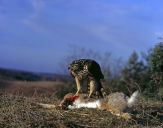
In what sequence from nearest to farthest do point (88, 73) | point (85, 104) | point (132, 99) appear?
point (132, 99) < point (85, 104) < point (88, 73)

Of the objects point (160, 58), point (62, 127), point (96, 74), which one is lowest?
point (62, 127)

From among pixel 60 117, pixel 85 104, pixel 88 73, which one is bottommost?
pixel 60 117

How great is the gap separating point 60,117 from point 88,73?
1.55 metres

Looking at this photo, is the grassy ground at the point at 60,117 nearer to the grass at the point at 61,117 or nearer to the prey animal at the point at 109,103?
the grass at the point at 61,117

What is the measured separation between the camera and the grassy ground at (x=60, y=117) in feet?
27.8

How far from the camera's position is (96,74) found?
10.3m

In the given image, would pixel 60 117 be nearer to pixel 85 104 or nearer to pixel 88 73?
pixel 85 104

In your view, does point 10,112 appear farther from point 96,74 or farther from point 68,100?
point 96,74

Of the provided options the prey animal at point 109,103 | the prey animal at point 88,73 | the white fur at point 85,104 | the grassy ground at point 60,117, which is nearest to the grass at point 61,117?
the grassy ground at point 60,117

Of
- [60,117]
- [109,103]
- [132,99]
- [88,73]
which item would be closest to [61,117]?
[60,117]

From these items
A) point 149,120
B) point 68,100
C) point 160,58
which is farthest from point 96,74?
point 160,58

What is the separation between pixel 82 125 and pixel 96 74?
1.85 m

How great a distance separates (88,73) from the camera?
1019cm

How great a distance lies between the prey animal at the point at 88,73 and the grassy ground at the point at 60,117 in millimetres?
729
